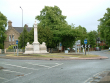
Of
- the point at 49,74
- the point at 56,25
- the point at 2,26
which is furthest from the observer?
the point at 2,26

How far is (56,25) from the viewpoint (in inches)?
2287

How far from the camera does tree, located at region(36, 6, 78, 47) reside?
177 feet

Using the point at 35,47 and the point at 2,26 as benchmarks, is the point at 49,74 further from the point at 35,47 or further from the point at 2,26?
the point at 2,26

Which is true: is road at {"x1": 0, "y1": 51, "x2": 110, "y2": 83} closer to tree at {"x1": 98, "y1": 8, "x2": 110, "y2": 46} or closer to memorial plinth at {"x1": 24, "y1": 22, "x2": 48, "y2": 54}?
memorial plinth at {"x1": 24, "y1": 22, "x2": 48, "y2": 54}

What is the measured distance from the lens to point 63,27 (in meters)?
54.9

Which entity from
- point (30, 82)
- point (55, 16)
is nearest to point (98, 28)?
point (55, 16)

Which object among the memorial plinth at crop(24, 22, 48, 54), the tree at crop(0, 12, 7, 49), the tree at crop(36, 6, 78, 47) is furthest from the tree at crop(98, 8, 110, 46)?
the tree at crop(0, 12, 7, 49)

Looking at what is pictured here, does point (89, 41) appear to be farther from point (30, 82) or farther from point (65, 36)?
Result: point (30, 82)

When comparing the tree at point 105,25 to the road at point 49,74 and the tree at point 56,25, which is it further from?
the road at point 49,74

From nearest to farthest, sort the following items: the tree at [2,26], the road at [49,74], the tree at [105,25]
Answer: the road at [49,74]
the tree at [105,25]
the tree at [2,26]

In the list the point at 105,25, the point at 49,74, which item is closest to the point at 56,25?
the point at 105,25

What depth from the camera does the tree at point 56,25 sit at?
53.8 meters

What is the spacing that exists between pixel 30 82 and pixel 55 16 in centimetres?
5327

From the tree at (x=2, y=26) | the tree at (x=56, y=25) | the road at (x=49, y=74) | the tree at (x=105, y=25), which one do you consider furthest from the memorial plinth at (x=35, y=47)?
the tree at (x=105, y=25)
